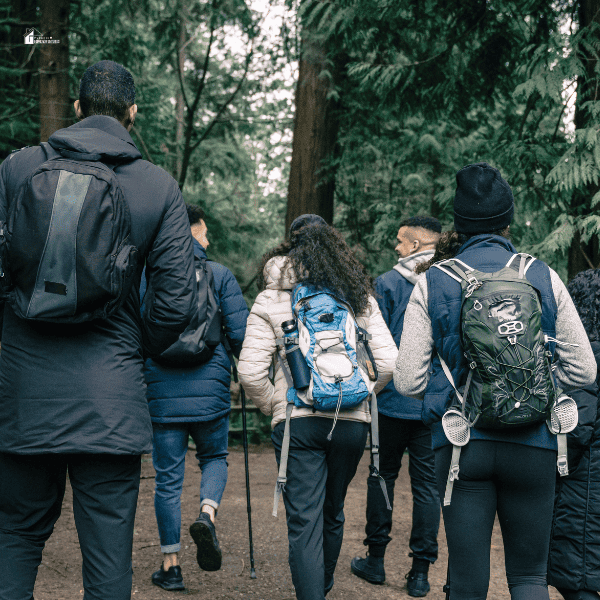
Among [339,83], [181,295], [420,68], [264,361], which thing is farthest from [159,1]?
[181,295]

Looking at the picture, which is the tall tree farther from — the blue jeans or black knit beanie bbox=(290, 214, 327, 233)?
black knit beanie bbox=(290, 214, 327, 233)

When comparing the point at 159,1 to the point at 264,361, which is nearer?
the point at 264,361

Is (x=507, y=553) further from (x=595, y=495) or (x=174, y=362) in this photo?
(x=174, y=362)

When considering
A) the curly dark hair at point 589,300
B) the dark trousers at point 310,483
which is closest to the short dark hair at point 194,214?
the dark trousers at point 310,483

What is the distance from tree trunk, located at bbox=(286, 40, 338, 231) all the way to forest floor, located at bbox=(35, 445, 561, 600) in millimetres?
Answer: 4141

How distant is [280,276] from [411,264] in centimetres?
148

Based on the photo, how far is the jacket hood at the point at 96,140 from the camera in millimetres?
2334

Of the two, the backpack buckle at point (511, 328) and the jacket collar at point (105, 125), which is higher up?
the jacket collar at point (105, 125)

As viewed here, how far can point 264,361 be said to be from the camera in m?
3.55

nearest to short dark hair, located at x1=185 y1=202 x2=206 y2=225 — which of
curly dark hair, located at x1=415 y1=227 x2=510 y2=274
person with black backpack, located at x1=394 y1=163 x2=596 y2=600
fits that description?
curly dark hair, located at x1=415 y1=227 x2=510 y2=274

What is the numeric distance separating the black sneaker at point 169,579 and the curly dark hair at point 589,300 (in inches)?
111

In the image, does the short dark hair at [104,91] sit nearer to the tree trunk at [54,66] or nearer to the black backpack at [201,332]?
the black backpack at [201,332]

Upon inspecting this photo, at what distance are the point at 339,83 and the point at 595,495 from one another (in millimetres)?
7708

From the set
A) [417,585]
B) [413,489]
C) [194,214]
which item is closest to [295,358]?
[194,214]
